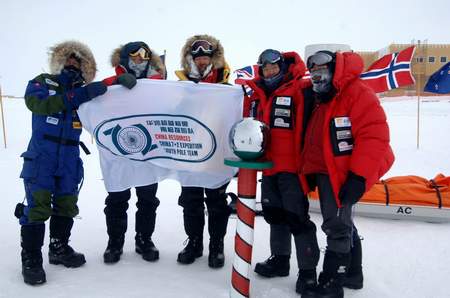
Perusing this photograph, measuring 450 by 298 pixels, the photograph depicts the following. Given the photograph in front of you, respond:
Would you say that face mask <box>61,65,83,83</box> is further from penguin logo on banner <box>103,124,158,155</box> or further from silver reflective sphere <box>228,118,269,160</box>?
silver reflective sphere <box>228,118,269,160</box>

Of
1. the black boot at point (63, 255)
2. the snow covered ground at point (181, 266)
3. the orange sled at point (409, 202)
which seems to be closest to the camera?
the snow covered ground at point (181, 266)

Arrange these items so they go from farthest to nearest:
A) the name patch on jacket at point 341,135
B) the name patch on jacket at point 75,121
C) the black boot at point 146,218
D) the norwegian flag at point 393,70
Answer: the norwegian flag at point 393,70, the black boot at point 146,218, the name patch on jacket at point 75,121, the name patch on jacket at point 341,135

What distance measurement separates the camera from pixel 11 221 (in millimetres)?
5129

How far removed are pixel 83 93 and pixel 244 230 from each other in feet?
6.09

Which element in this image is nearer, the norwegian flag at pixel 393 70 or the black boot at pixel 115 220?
the black boot at pixel 115 220

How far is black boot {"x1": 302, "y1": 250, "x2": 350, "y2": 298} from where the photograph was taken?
3.13 meters

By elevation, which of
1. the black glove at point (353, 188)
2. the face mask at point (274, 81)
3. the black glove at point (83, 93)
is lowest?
the black glove at point (353, 188)

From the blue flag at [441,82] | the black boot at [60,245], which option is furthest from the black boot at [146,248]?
the blue flag at [441,82]

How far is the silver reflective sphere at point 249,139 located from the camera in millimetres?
2852

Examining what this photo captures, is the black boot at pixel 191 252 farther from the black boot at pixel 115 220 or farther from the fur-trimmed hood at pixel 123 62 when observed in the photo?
the fur-trimmed hood at pixel 123 62

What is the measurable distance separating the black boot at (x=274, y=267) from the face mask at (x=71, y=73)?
2410mm

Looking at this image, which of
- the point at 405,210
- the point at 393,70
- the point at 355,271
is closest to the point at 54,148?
the point at 355,271

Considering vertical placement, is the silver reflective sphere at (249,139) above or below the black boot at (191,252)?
above

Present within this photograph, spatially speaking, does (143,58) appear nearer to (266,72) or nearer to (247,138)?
(266,72)
